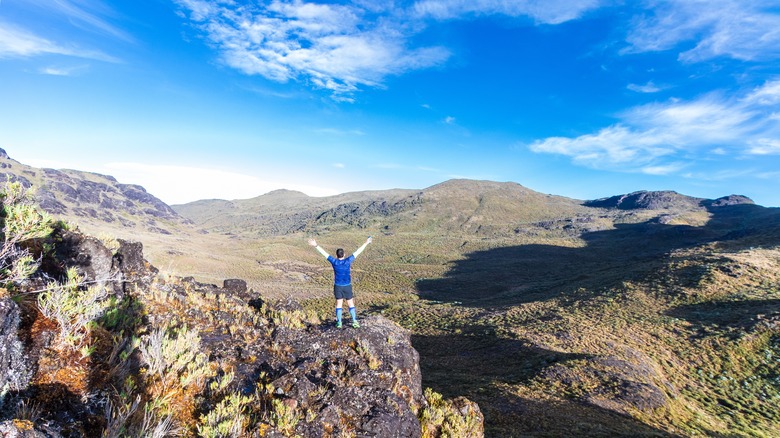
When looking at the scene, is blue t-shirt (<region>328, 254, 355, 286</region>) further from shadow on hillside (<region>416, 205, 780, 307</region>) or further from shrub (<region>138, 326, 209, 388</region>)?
shadow on hillside (<region>416, 205, 780, 307</region>)

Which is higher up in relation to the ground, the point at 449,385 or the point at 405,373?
the point at 405,373

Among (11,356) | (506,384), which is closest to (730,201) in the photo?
(506,384)

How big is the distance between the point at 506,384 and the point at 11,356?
51.8 ft

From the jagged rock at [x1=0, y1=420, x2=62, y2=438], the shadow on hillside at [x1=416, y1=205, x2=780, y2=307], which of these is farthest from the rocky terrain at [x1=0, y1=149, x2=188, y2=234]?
the jagged rock at [x1=0, y1=420, x2=62, y2=438]

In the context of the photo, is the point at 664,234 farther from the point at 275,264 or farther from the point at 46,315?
the point at 46,315

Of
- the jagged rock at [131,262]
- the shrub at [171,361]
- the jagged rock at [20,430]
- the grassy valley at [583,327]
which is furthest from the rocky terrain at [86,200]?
the jagged rock at [20,430]

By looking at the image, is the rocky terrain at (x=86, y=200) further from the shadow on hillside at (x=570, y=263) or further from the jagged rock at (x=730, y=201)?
the jagged rock at (x=730, y=201)

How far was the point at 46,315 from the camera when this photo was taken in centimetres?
505

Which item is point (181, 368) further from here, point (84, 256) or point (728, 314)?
point (728, 314)

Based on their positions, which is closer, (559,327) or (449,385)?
(449,385)

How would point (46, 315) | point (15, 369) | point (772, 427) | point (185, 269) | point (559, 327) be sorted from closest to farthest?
point (15, 369), point (46, 315), point (772, 427), point (559, 327), point (185, 269)

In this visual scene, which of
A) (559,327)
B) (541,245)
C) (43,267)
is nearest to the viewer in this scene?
(43,267)

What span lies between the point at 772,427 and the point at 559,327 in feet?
36.4

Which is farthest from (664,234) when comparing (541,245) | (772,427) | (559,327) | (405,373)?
(405,373)
